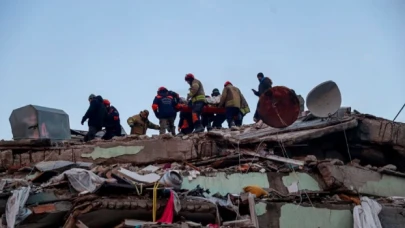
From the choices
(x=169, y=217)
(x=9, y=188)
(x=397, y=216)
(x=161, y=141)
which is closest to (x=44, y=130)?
(x=161, y=141)

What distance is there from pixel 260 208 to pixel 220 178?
1058 mm

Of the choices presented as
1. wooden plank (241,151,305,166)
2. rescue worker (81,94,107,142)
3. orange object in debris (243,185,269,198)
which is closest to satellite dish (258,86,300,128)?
wooden plank (241,151,305,166)

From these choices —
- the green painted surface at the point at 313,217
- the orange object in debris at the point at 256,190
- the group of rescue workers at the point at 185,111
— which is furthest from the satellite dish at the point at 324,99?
the orange object in debris at the point at 256,190

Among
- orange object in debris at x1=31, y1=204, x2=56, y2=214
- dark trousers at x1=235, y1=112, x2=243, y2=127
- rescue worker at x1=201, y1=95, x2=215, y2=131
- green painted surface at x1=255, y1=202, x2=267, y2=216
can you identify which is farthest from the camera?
rescue worker at x1=201, y1=95, x2=215, y2=131

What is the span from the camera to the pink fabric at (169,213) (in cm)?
693

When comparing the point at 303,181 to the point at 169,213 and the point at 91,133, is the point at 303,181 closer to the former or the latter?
the point at 169,213

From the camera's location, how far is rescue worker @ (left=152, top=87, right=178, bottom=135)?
13.2 metres

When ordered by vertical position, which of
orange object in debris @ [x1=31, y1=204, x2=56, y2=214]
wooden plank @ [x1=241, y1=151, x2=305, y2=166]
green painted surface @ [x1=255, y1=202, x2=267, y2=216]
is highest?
wooden plank @ [x1=241, y1=151, x2=305, y2=166]

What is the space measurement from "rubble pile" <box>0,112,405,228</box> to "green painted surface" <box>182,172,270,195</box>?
17 mm

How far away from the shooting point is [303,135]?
9.96m

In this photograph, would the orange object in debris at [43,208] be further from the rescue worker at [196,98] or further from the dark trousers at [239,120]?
the dark trousers at [239,120]

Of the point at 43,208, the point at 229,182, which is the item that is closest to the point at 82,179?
the point at 43,208

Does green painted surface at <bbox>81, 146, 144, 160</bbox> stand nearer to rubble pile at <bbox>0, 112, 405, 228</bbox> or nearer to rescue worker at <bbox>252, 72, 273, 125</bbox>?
rubble pile at <bbox>0, 112, 405, 228</bbox>

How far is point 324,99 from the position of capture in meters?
10.6
